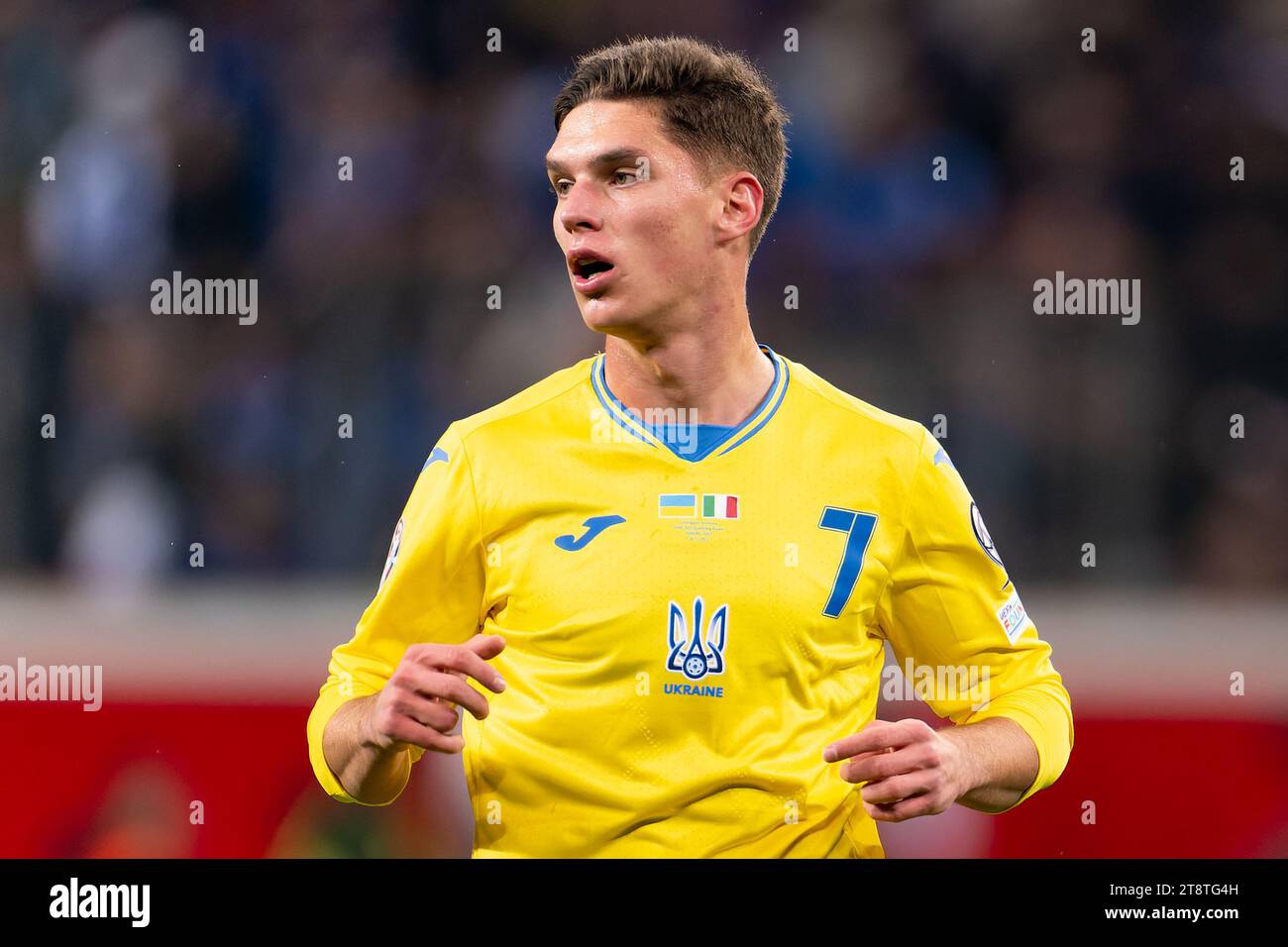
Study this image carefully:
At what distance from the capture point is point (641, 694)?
2590 millimetres

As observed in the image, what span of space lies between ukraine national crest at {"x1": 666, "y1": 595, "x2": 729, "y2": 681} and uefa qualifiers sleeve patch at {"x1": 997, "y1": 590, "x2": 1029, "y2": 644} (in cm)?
56

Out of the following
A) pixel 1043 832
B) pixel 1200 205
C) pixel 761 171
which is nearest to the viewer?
pixel 761 171

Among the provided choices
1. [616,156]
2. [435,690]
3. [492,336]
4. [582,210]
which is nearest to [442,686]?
[435,690]

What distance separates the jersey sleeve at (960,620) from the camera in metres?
2.75

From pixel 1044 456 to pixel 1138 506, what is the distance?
33 centimetres

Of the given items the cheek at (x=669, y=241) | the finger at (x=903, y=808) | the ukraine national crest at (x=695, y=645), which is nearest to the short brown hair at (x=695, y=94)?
the cheek at (x=669, y=241)

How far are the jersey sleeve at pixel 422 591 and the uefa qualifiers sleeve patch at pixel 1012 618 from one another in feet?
3.13

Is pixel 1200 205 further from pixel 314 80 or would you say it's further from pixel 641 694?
pixel 641 694

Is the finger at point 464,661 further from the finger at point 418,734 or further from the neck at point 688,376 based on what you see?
the neck at point 688,376

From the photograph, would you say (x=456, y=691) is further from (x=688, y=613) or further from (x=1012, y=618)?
(x=1012, y=618)

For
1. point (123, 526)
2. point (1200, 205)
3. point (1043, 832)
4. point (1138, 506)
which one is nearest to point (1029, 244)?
point (1200, 205)

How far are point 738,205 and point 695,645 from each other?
825 millimetres

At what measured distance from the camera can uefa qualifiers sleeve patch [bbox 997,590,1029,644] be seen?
2818 mm

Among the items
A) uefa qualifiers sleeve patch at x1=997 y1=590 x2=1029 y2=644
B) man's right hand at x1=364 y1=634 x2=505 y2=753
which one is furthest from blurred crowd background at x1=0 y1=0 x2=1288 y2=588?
man's right hand at x1=364 y1=634 x2=505 y2=753
